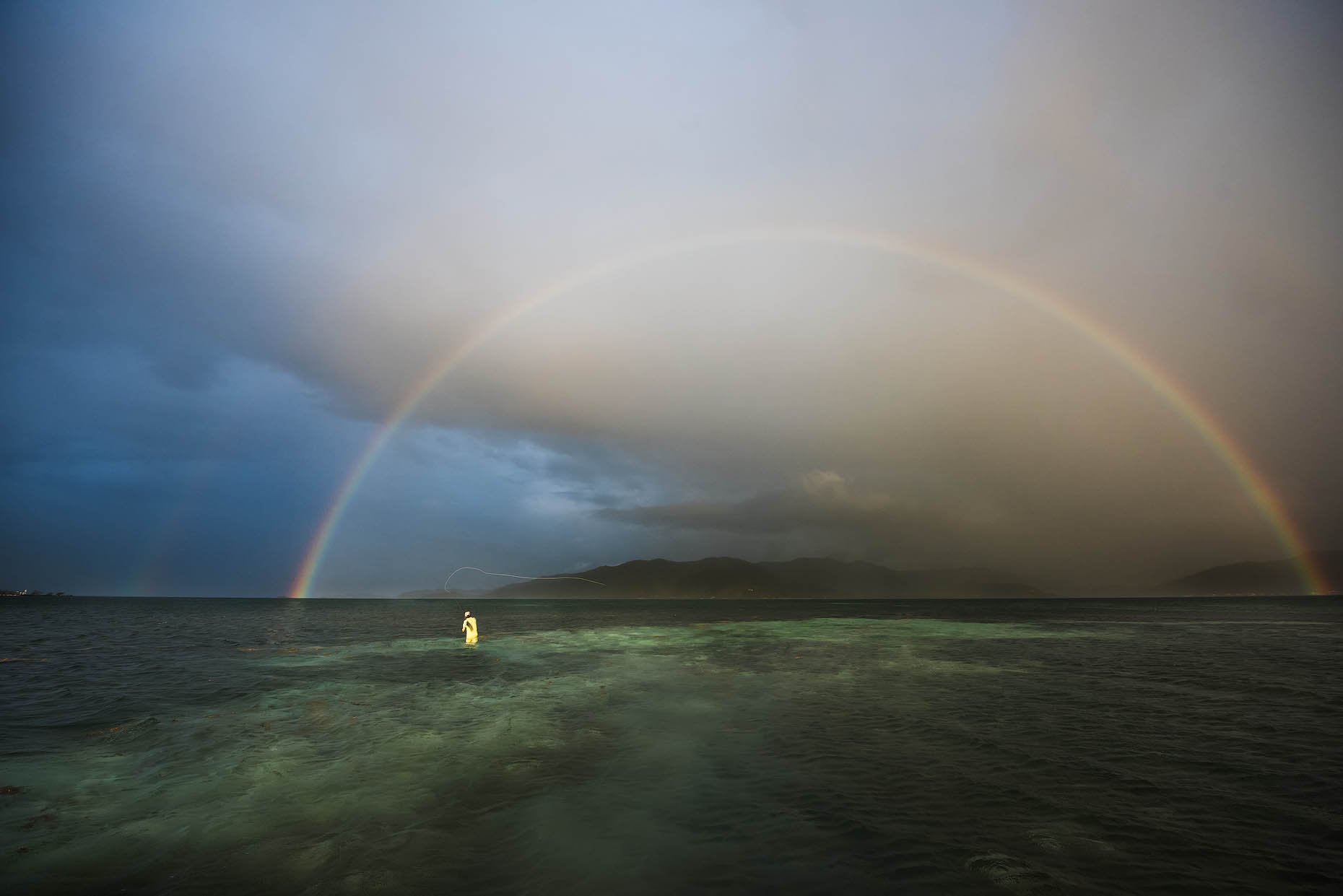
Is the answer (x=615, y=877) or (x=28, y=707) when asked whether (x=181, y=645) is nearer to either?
(x=28, y=707)

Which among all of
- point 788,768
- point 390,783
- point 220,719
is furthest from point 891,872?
point 220,719

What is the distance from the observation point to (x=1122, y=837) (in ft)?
31.5

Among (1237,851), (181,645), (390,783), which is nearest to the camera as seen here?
(1237,851)

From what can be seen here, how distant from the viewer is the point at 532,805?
37.3 feet

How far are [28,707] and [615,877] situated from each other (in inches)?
932

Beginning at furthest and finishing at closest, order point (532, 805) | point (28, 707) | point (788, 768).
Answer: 1. point (28, 707)
2. point (788, 768)
3. point (532, 805)

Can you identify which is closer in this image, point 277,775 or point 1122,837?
point 1122,837

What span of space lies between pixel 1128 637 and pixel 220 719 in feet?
200

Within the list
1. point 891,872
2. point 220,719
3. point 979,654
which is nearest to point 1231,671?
point 979,654

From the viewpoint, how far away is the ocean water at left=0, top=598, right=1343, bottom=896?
8.59 metres

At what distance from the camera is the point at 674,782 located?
12750 mm

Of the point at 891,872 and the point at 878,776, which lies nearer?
the point at 891,872

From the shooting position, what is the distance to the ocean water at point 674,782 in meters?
8.59

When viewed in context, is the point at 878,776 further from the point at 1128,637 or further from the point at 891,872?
the point at 1128,637
